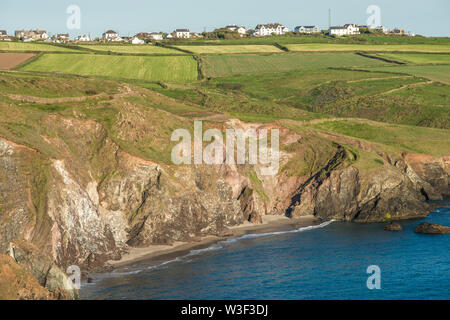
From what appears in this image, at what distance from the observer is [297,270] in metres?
84.2

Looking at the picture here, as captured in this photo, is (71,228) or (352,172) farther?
(352,172)

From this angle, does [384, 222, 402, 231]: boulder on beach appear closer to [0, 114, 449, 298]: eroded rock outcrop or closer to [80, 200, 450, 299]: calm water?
[80, 200, 450, 299]: calm water

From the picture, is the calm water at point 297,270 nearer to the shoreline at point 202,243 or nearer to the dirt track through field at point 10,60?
the shoreline at point 202,243

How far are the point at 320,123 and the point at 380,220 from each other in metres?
40.7

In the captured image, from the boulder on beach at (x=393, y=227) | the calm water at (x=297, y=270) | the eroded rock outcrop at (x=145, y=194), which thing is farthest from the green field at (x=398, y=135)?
the calm water at (x=297, y=270)

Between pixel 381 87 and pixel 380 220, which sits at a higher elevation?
pixel 381 87

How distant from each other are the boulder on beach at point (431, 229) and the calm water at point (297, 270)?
1518 millimetres

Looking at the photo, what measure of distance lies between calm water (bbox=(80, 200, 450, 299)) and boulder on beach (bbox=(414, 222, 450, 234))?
1.52 metres

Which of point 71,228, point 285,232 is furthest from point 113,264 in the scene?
point 285,232

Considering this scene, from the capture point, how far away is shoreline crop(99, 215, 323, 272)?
88.9 metres

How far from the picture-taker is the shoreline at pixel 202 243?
292ft

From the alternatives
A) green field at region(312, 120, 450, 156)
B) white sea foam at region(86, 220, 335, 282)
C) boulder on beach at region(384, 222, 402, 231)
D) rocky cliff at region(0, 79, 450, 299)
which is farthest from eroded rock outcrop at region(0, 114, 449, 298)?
boulder on beach at region(384, 222, 402, 231)
